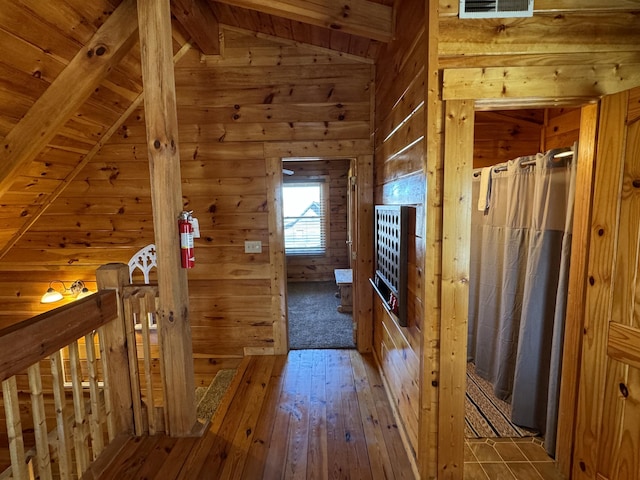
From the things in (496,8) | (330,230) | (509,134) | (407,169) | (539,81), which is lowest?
(330,230)

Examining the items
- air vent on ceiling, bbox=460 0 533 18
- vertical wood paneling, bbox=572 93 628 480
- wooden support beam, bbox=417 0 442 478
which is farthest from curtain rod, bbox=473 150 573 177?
wooden support beam, bbox=417 0 442 478

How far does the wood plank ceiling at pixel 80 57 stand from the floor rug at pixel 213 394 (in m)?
2.19

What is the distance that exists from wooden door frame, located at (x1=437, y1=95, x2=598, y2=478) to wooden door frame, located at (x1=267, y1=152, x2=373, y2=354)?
1.49 meters

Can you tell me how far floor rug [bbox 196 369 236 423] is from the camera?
2.49 m

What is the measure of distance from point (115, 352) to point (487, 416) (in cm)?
249

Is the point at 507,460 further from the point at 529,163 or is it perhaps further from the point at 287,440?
the point at 529,163

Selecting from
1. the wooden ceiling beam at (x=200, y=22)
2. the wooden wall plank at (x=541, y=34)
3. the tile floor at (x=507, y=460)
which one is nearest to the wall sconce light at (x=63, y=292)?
the wooden ceiling beam at (x=200, y=22)

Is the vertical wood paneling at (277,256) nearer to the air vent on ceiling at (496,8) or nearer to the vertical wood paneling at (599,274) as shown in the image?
the air vent on ceiling at (496,8)

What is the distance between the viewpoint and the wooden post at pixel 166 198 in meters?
1.70

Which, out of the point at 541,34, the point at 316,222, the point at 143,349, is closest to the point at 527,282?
the point at 541,34

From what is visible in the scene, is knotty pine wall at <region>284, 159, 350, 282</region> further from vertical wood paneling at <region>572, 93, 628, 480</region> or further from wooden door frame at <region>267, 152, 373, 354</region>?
vertical wood paneling at <region>572, 93, 628, 480</region>

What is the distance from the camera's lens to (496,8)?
1383 millimetres

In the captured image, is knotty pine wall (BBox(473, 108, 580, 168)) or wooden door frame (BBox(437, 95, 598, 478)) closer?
wooden door frame (BBox(437, 95, 598, 478))

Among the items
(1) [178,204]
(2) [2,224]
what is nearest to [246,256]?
(1) [178,204]
